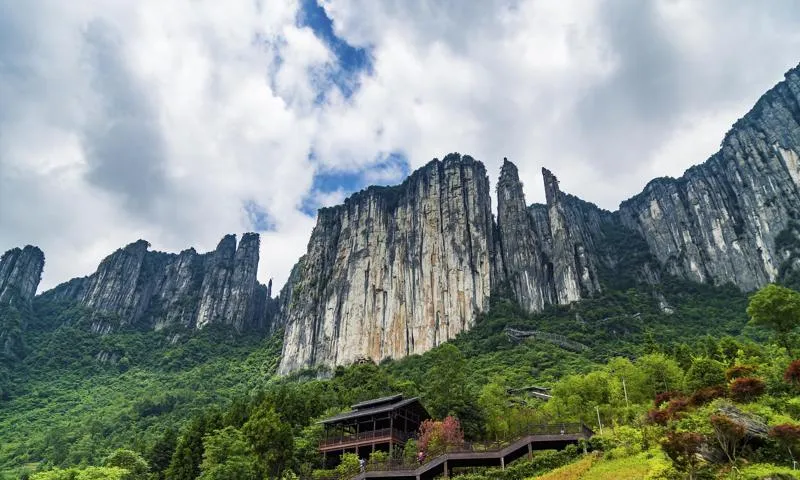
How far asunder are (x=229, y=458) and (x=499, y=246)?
98230 mm

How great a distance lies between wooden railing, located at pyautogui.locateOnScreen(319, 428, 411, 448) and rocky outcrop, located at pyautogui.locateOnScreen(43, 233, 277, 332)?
127 meters

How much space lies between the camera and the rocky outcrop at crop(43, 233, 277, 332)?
166 meters

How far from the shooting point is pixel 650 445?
1069 inches

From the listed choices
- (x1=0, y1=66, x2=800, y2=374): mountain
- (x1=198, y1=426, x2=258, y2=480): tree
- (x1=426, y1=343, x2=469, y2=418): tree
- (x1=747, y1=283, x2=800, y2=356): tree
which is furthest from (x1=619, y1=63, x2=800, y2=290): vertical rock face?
(x1=198, y1=426, x2=258, y2=480): tree

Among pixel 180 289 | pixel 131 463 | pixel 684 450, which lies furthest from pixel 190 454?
pixel 180 289

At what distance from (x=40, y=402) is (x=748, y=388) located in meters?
126

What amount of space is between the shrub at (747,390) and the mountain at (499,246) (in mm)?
85418

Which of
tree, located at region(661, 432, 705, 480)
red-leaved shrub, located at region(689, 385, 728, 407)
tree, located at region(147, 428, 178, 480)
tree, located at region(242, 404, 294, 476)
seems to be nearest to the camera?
tree, located at region(661, 432, 705, 480)

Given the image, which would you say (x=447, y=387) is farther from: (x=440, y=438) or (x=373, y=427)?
(x=440, y=438)

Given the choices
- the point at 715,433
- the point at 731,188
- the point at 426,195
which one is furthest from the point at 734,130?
the point at 715,433

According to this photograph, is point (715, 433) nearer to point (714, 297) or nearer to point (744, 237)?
point (714, 297)

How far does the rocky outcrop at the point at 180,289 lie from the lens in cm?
16562

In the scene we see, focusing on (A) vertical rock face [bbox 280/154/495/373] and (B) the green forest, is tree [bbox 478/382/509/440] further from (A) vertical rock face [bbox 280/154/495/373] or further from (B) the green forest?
(A) vertical rock face [bbox 280/154/495/373]

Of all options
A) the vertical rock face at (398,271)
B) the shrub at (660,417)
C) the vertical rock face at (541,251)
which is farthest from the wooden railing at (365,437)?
the vertical rock face at (541,251)
